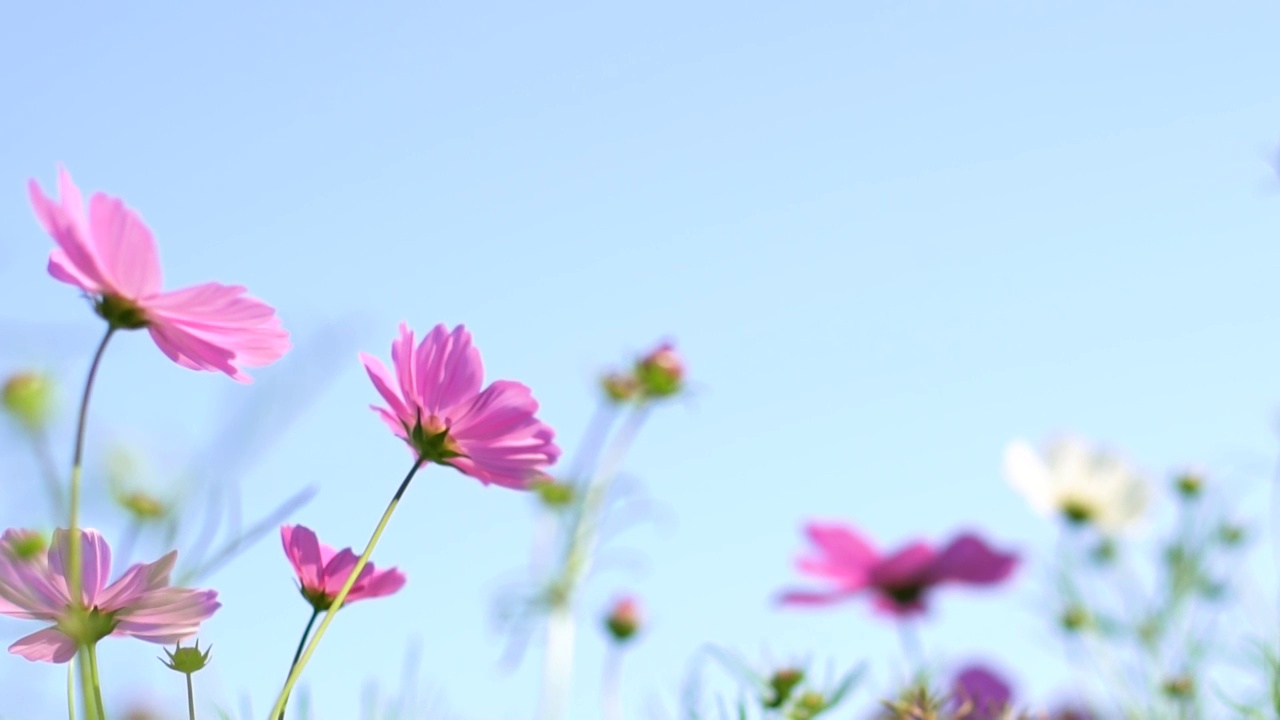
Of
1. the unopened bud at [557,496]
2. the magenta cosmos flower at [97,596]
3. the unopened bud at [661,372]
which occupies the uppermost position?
the unopened bud at [661,372]

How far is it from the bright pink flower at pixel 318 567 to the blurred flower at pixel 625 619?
4.10 ft

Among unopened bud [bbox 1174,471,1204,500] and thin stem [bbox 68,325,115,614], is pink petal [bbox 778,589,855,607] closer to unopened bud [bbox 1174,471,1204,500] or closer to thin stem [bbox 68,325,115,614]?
unopened bud [bbox 1174,471,1204,500]

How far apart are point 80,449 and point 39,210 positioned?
10 cm

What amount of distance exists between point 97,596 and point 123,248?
13cm

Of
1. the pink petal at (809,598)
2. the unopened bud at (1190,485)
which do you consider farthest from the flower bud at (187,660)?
the unopened bud at (1190,485)

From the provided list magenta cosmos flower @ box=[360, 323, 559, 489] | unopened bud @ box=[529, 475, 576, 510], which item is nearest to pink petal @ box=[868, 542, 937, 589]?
unopened bud @ box=[529, 475, 576, 510]

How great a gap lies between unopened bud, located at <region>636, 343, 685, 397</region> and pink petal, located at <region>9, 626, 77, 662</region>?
1150 mm

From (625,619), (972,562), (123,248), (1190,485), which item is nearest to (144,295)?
(123,248)

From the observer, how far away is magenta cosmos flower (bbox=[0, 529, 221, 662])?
0.44 metres

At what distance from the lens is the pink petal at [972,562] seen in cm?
134

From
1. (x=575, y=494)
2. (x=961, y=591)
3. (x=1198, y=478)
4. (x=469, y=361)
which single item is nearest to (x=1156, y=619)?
(x=961, y=591)

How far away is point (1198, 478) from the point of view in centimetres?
174

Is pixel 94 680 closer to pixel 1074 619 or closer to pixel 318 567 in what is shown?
pixel 318 567

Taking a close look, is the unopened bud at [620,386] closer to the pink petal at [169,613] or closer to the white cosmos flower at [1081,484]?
the white cosmos flower at [1081,484]
